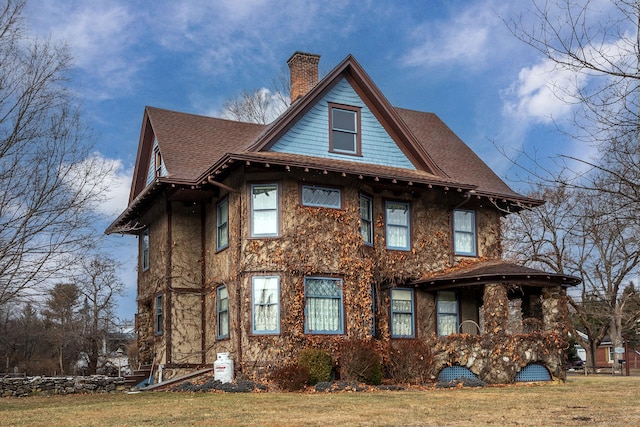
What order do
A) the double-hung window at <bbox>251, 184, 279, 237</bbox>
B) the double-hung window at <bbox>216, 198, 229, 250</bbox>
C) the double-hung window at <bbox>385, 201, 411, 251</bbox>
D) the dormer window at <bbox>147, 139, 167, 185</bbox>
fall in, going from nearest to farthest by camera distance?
1. the double-hung window at <bbox>251, 184, 279, 237</bbox>
2. the double-hung window at <bbox>216, 198, 229, 250</bbox>
3. the double-hung window at <bbox>385, 201, 411, 251</bbox>
4. the dormer window at <bbox>147, 139, 167, 185</bbox>

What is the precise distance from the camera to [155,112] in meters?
25.5

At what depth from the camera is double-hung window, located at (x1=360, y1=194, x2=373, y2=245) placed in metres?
21.4

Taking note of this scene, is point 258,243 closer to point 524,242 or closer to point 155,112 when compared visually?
point 155,112

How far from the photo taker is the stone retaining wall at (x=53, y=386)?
21547 millimetres

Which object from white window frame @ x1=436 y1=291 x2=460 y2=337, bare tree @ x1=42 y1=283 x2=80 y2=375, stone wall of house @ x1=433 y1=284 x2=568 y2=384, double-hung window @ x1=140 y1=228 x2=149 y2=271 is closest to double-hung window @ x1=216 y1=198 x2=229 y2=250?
double-hung window @ x1=140 y1=228 x2=149 y2=271

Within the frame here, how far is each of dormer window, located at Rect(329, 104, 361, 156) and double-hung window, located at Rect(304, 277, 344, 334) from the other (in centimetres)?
394

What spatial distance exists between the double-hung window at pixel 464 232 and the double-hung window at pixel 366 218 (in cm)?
334

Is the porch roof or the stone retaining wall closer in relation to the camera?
the porch roof

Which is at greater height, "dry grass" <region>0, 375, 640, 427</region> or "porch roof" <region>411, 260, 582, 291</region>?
"porch roof" <region>411, 260, 582, 291</region>

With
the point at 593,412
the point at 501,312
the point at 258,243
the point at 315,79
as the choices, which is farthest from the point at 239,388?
the point at 315,79

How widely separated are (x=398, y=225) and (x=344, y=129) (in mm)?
3340

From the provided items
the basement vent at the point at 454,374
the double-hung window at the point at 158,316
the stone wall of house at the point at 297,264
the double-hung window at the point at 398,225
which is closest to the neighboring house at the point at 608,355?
the double-hung window at the point at 398,225

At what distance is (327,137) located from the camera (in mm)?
21438

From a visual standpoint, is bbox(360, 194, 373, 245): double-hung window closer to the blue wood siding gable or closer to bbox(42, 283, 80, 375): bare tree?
the blue wood siding gable
